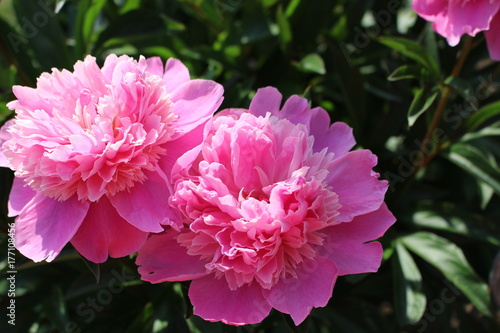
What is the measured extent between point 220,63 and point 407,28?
1.90 ft

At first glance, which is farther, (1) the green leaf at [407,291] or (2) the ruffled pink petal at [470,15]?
(1) the green leaf at [407,291]

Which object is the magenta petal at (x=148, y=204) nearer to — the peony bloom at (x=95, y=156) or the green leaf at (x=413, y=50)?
the peony bloom at (x=95, y=156)

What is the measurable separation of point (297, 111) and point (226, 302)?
0.33 m

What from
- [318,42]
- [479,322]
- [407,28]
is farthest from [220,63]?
[479,322]

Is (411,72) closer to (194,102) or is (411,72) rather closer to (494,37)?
(494,37)

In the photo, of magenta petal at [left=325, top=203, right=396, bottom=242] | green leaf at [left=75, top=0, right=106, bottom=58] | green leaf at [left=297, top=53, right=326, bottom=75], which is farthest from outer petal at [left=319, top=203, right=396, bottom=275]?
green leaf at [left=75, top=0, right=106, bottom=58]

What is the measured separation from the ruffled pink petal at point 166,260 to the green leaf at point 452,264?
66 cm

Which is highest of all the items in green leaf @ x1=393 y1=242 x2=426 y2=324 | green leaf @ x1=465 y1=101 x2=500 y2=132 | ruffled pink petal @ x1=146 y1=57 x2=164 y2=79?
ruffled pink petal @ x1=146 y1=57 x2=164 y2=79

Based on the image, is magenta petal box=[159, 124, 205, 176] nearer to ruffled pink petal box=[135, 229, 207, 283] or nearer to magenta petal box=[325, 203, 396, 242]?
ruffled pink petal box=[135, 229, 207, 283]

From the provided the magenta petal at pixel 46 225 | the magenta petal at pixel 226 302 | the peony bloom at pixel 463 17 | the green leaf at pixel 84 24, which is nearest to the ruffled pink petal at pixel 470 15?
the peony bloom at pixel 463 17

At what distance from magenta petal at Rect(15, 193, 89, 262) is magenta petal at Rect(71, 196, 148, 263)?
0.08 feet

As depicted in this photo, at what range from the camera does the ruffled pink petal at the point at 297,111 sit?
2.87 feet

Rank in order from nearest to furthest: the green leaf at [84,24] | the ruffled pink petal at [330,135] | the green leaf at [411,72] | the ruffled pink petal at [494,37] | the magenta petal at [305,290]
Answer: the magenta petal at [305,290] < the ruffled pink petal at [330,135] < the ruffled pink petal at [494,37] < the green leaf at [411,72] < the green leaf at [84,24]

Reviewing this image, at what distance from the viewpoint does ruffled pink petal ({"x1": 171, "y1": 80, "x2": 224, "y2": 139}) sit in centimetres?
83
